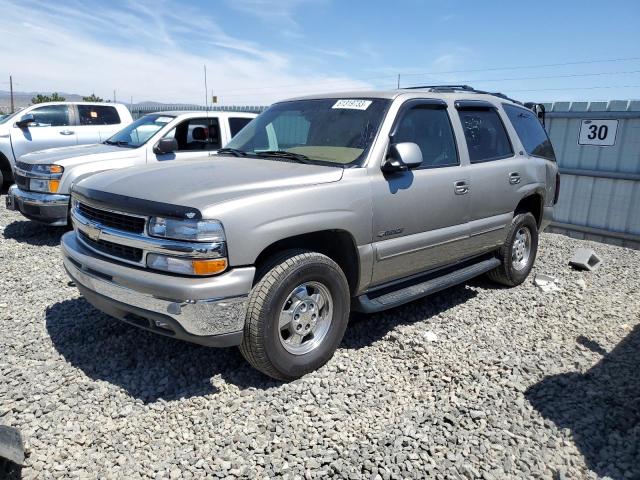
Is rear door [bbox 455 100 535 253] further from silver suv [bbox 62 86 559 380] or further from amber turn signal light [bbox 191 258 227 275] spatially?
amber turn signal light [bbox 191 258 227 275]

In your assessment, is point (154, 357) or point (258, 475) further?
point (154, 357)

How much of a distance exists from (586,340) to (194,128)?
5.81 metres

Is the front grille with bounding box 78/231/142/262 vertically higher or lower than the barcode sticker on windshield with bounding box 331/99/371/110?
lower

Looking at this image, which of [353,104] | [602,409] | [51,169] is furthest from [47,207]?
[602,409]

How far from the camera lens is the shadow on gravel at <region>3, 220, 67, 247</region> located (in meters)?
6.92

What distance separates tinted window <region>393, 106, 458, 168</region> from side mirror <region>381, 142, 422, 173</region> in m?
0.28

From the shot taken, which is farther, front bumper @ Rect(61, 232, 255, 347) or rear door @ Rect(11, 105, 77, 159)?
rear door @ Rect(11, 105, 77, 159)

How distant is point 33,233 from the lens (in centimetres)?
737

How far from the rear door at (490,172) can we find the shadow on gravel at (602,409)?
4.93 ft

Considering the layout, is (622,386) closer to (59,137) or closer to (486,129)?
(486,129)

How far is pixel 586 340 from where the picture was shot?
4.34 metres

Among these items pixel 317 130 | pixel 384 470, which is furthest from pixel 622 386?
pixel 317 130

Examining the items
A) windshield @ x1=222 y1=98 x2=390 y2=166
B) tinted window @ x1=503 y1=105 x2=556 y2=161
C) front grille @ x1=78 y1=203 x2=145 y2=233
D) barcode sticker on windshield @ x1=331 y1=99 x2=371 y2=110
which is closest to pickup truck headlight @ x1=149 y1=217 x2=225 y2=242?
front grille @ x1=78 y1=203 x2=145 y2=233

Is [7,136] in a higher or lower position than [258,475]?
higher
